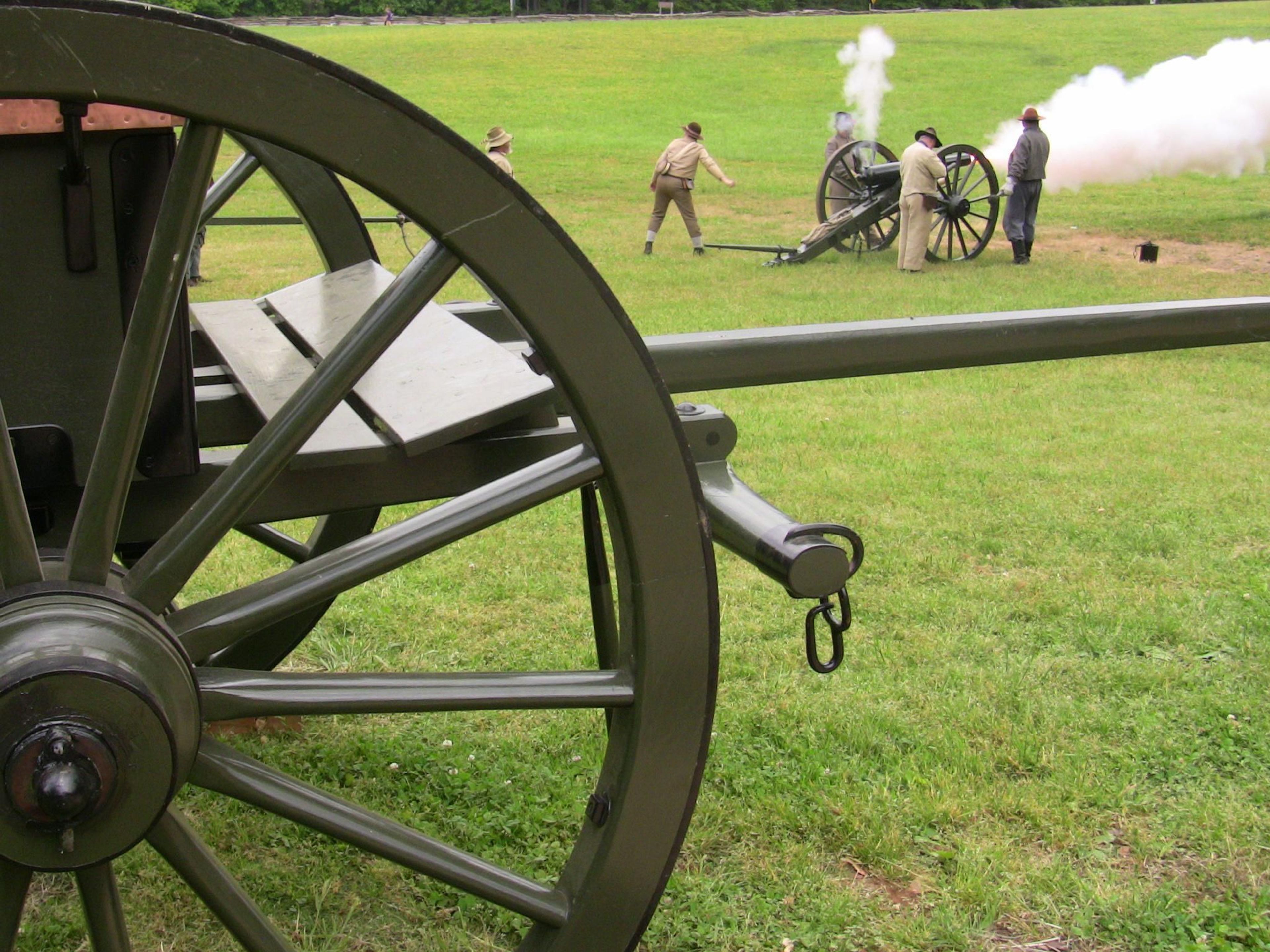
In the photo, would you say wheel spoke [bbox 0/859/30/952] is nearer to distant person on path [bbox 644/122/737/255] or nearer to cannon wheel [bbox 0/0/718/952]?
cannon wheel [bbox 0/0/718/952]

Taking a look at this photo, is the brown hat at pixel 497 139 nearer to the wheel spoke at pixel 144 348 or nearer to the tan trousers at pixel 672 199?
the tan trousers at pixel 672 199

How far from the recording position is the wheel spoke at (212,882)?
5.87ft

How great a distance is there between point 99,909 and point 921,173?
1238 centimetres

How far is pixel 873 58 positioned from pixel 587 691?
2351 centimetres

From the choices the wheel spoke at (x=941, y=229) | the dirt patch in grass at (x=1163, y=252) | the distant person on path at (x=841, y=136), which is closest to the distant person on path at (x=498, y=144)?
the distant person on path at (x=841, y=136)

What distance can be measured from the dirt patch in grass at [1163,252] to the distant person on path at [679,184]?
3640 millimetres

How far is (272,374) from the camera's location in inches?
94.6

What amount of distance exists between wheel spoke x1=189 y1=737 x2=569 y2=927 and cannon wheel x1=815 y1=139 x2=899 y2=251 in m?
12.9

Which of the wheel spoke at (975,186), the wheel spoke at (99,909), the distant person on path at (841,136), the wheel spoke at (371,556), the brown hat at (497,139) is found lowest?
the wheel spoke at (99,909)

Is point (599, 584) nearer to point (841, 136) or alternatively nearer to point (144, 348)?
point (144, 348)

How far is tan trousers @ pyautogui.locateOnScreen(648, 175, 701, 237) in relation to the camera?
14.5m

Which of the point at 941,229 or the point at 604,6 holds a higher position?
the point at 604,6

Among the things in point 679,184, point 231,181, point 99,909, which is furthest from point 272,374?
point 679,184

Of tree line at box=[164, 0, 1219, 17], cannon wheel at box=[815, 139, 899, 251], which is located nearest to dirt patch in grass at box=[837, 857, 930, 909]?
cannon wheel at box=[815, 139, 899, 251]
